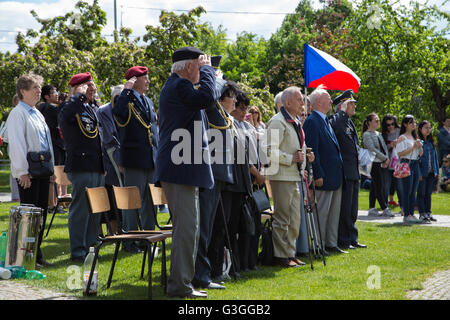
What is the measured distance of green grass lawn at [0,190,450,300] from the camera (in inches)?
240

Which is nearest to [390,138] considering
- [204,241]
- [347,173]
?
[347,173]

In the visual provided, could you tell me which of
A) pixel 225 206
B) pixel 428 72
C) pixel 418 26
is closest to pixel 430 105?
pixel 428 72

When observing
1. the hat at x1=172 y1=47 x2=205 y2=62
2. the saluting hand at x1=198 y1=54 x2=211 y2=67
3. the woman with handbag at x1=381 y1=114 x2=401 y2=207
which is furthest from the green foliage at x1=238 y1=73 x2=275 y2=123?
the hat at x1=172 y1=47 x2=205 y2=62

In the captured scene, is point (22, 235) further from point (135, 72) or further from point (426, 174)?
point (426, 174)

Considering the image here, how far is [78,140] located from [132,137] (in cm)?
72

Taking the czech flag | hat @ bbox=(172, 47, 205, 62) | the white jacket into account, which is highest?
the czech flag

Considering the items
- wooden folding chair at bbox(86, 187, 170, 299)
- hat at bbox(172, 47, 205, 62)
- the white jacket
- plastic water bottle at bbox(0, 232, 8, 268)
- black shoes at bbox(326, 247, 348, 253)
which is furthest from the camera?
black shoes at bbox(326, 247, 348, 253)

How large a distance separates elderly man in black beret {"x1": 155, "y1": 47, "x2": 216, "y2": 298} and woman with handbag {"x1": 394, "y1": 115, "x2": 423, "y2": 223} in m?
7.63

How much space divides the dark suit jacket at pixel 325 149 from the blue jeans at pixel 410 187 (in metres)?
4.18

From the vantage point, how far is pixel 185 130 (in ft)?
18.9

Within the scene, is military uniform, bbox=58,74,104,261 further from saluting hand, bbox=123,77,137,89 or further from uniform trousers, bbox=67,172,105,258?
saluting hand, bbox=123,77,137,89

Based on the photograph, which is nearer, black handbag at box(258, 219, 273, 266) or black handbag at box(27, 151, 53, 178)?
black handbag at box(27, 151, 53, 178)

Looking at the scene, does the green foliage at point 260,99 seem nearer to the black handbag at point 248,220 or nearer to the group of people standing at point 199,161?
the group of people standing at point 199,161

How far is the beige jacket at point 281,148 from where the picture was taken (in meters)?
7.82
